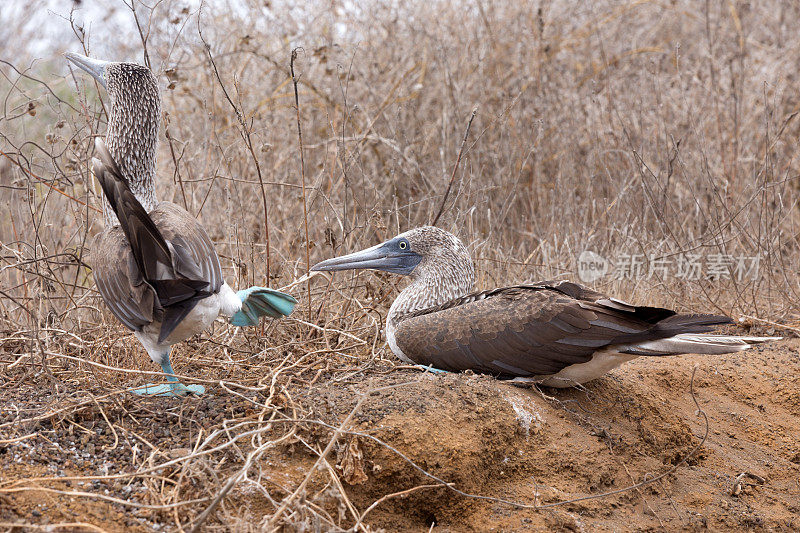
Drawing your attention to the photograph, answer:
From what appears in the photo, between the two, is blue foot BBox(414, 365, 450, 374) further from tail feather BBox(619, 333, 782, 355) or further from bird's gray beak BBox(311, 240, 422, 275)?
tail feather BBox(619, 333, 782, 355)

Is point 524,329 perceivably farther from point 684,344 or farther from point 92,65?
point 92,65

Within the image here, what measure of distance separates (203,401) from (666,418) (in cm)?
228

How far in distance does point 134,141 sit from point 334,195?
9.39 feet

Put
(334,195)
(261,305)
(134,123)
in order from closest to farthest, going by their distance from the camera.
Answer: (134,123)
(261,305)
(334,195)

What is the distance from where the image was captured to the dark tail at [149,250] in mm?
3232

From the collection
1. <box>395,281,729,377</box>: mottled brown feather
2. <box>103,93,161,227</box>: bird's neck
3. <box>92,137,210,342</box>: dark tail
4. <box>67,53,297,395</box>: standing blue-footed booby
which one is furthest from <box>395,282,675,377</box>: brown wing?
<box>103,93,161,227</box>: bird's neck

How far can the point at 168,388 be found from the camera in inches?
150

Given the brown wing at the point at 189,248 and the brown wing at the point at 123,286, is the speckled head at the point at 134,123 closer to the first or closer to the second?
the brown wing at the point at 189,248

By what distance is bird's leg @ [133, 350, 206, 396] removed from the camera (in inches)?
144

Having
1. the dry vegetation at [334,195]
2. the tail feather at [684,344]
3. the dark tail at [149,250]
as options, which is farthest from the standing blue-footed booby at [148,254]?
the tail feather at [684,344]

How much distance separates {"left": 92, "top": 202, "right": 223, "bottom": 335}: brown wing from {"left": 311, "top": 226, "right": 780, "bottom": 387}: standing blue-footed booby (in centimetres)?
108

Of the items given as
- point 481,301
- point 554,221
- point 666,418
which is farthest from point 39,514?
point 554,221

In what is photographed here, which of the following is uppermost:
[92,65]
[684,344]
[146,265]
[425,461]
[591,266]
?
[92,65]

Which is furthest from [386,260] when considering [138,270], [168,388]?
[138,270]
